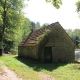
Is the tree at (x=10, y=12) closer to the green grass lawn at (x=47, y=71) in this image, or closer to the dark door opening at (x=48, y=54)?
the dark door opening at (x=48, y=54)

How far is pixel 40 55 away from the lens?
84.8 feet

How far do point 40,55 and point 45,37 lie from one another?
2.73m

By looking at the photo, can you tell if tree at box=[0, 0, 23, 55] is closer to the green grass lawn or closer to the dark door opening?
the dark door opening

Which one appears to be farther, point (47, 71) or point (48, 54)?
point (48, 54)

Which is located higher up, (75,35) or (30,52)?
(75,35)

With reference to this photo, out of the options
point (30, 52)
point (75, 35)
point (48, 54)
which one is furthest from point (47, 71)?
point (75, 35)

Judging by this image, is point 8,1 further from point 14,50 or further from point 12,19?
point 14,50

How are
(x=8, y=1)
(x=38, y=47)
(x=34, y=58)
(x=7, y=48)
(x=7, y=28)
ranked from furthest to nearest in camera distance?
(x=7, y=48), (x=7, y=28), (x=8, y=1), (x=34, y=58), (x=38, y=47)

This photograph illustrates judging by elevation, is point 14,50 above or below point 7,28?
below

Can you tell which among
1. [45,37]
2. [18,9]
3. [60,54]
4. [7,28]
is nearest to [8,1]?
[18,9]

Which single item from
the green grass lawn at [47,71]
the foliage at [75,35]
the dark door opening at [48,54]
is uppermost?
the foliage at [75,35]

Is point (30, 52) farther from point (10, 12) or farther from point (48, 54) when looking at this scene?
point (10, 12)

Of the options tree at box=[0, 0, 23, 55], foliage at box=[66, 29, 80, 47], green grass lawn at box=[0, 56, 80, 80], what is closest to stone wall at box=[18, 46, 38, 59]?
tree at box=[0, 0, 23, 55]

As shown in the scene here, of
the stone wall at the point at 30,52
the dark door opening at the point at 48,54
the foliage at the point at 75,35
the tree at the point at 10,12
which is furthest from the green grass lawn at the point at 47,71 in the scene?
the foliage at the point at 75,35
